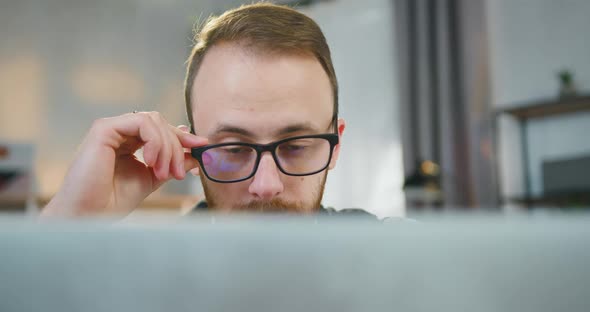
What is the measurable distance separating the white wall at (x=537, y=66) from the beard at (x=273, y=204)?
1517mm

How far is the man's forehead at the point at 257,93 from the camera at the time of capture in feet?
0.99

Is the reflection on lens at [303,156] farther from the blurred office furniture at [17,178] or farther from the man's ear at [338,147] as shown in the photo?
the blurred office furniture at [17,178]

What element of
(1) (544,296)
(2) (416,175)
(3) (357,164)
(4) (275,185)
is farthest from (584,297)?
(3) (357,164)

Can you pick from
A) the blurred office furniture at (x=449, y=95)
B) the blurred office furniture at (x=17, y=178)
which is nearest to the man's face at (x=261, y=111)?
the blurred office furniture at (x=17, y=178)

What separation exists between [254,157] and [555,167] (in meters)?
1.41

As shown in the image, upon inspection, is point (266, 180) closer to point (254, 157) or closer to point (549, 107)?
point (254, 157)

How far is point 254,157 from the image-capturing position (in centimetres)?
31

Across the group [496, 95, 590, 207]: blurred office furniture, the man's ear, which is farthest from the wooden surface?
the man's ear

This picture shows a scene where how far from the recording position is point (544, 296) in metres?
0.05

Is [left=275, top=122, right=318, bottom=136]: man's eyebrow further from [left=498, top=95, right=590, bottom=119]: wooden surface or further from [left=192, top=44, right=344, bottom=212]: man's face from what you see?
[left=498, top=95, right=590, bottom=119]: wooden surface

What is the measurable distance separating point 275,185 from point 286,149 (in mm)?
25

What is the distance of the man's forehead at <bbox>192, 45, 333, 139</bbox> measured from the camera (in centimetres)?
30

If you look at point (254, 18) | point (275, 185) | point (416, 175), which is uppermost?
point (254, 18)

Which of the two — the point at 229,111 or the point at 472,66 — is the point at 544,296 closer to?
the point at 229,111
